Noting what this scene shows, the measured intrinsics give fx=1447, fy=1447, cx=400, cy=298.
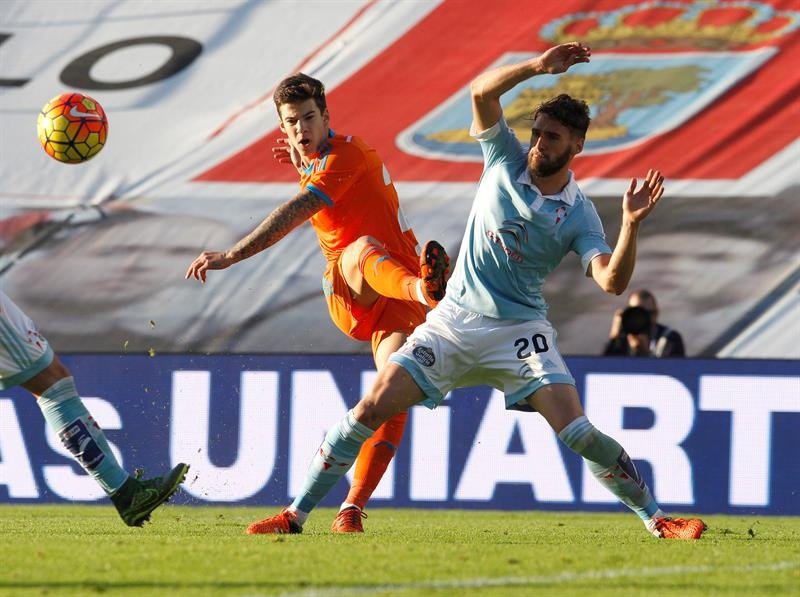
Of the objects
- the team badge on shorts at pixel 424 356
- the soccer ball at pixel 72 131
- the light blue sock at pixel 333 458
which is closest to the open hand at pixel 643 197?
the team badge on shorts at pixel 424 356

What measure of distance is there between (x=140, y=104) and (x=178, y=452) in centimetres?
497

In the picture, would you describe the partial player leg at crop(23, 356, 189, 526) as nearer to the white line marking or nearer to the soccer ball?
the white line marking

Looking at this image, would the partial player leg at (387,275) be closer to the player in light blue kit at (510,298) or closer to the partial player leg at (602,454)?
the player in light blue kit at (510,298)

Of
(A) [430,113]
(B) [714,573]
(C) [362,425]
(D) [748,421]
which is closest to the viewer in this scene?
(B) [714,573]

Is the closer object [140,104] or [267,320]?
[267,320]

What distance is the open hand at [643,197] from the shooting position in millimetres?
5914

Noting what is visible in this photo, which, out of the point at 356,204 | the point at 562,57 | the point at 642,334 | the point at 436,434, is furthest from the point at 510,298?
the point at 642,334

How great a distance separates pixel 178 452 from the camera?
420 inches

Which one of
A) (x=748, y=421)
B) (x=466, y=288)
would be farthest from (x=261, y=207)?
(x=466, y=288)

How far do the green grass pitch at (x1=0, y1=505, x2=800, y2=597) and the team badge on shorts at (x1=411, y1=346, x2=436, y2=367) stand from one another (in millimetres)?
825

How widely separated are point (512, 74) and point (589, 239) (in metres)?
0.86

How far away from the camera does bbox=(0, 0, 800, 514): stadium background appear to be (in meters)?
10.8

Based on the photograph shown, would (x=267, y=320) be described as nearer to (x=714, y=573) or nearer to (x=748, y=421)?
(x=748, y=421)

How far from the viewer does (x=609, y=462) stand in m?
6.86
